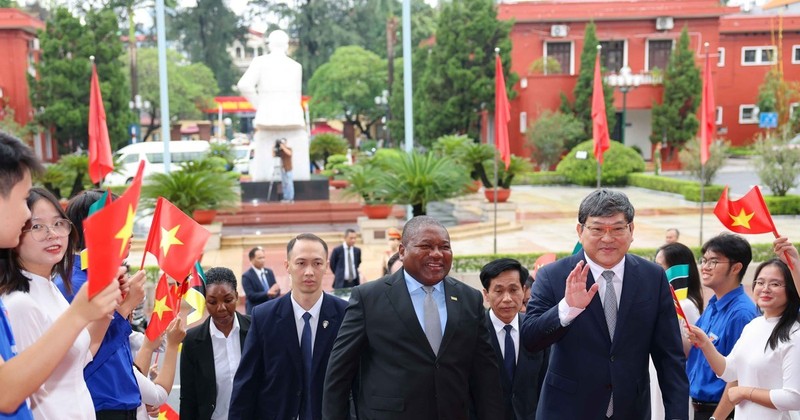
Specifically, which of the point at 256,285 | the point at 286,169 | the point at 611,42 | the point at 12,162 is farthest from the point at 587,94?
the point at 12,162

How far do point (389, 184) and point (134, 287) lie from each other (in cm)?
1052

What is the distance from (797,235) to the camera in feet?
51.1

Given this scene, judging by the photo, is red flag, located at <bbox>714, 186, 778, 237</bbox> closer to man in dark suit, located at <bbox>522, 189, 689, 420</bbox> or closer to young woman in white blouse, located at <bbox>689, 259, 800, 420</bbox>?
young woman in white blouse, located at <bbox>689, 259, 800, 420</bbox>

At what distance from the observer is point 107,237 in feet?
7.60

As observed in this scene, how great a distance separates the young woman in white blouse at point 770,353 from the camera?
3.66 metres

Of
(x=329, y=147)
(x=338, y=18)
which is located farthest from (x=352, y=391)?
(x=338, y=18)

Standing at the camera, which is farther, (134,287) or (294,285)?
(294,285)

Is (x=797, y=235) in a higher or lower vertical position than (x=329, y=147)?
lower

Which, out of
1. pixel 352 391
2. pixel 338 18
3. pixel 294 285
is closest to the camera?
pixel 352 391

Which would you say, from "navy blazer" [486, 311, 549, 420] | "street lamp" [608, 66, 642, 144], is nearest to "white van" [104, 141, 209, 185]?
"street lamp" [608, 66, 642, 144]

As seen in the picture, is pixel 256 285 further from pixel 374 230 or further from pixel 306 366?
pixel 374 230

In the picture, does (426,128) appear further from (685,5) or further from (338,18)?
(338,18)

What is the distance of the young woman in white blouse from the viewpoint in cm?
366

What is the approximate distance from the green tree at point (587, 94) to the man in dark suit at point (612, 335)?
2838 cm
